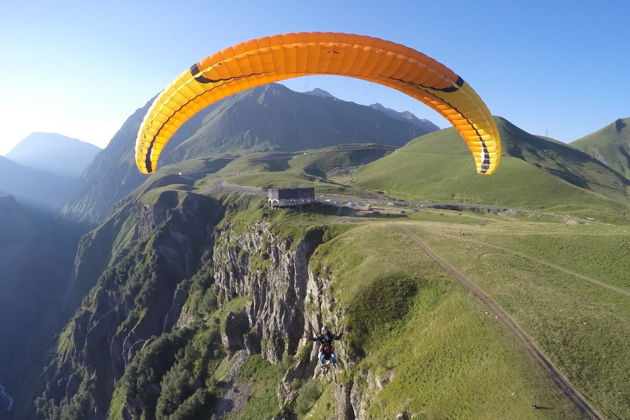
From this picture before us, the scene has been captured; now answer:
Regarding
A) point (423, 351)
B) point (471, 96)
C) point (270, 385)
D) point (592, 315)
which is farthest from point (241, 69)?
point (270, 385)

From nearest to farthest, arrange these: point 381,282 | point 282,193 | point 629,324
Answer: point 629,324
point 381,282
point 282,193

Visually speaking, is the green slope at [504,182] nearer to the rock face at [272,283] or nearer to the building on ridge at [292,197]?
the building on ridge at [292,197]

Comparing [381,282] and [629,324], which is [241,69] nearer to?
[381,282]

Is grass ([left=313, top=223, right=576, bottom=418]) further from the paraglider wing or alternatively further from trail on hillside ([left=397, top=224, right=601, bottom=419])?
the paraglider wing

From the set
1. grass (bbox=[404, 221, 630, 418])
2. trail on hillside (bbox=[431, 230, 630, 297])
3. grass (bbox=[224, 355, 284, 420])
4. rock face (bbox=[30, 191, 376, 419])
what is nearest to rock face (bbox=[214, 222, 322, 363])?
rock face (bbox=[30, 191, 376, 419])

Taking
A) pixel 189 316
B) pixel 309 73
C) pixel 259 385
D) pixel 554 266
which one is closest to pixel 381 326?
pixel 554 266

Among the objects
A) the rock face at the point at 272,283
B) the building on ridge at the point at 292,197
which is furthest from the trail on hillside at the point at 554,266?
the building on ridge at the point at 292,197

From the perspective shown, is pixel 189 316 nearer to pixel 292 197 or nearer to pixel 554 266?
pixel 292 197
